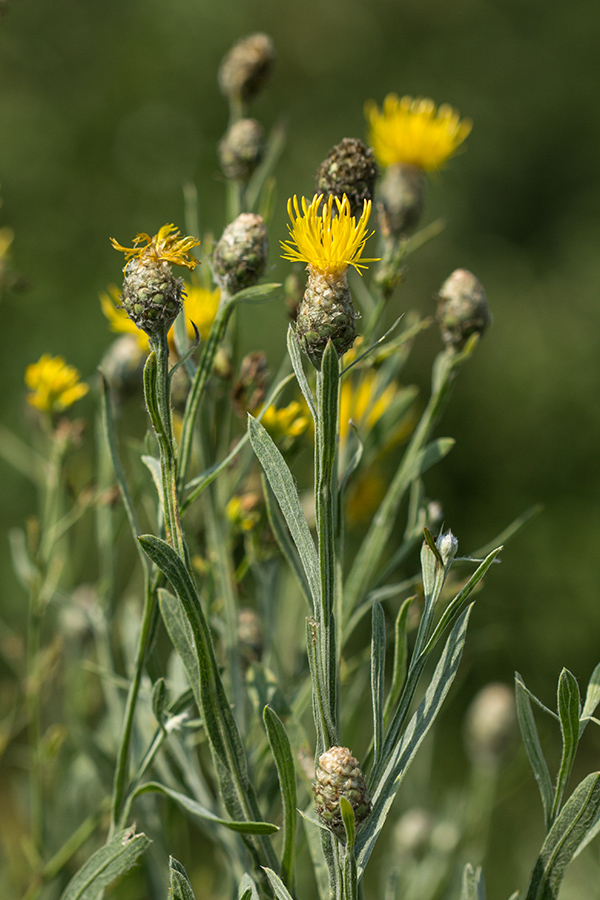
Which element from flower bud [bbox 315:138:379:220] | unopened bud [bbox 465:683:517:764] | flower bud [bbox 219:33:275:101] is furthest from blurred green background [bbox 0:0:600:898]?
flower bud [bbox 315:138:379:220]

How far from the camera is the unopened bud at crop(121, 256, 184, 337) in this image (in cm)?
34

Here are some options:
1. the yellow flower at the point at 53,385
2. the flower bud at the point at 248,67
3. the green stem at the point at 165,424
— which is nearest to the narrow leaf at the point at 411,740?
the green stem at the point at 165,424

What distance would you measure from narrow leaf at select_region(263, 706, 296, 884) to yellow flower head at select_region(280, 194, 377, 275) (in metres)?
0.18

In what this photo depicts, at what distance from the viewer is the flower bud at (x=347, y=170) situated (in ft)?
1.43

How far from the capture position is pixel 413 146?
63 cm

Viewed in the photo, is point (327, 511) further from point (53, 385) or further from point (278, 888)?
point (53, 385)

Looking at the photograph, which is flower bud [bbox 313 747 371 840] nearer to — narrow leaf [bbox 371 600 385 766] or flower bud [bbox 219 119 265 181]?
narrow leaf [bbox 371 600 385 766]

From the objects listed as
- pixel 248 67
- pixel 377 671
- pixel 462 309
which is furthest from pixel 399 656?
pixel 248 67

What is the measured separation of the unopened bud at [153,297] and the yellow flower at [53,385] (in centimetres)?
22

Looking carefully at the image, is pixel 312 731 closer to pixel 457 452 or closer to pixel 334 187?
pixel 334 187

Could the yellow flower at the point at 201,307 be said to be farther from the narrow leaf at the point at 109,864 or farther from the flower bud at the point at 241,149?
the narrow leaf at the point at 109,864

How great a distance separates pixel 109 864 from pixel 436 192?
3.12 m

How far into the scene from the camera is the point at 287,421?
500 mm

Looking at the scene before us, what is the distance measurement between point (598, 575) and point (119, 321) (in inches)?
87.0
